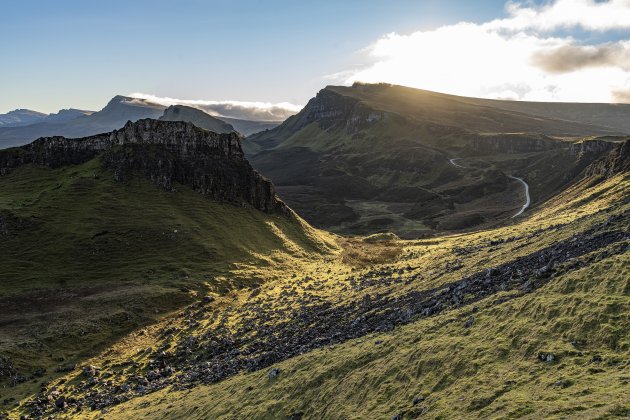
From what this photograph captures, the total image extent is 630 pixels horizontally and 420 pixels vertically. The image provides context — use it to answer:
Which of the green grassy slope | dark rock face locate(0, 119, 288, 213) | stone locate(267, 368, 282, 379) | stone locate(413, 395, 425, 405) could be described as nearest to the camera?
stone locate(413, 395, 425, 405)

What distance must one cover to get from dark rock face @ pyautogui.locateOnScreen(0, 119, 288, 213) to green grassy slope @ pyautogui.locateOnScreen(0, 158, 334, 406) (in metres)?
3.07

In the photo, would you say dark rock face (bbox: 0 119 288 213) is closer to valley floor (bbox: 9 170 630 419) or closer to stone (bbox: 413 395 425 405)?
valley floor (bbox: 9 170 630 419)

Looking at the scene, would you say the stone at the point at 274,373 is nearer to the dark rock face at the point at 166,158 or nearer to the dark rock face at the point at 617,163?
the dark rock face at the point at 166,158

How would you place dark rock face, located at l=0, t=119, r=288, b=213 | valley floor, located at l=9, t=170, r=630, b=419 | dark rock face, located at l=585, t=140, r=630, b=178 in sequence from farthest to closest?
dark rock face, located at l=585, t=140, r=630, b=178
dark rock face, located at l=0, t=119, r=288, b=213
valley floor, located at l=9, t=170, r=630, b=419

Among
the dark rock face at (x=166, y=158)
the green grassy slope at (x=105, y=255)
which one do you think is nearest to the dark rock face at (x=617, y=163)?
the green grassy slope at (x=105, y=255)

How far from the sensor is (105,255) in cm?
8119

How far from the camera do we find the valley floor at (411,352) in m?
22.4

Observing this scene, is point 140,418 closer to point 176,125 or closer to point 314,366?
point 314,366

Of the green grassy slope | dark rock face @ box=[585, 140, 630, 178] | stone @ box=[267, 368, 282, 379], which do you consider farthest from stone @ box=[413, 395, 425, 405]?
dark rock face @ box=[585, 140, 630, 178]

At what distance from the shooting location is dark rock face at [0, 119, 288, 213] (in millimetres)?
107500

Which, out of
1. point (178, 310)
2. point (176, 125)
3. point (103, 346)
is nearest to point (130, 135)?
point (176, 125)

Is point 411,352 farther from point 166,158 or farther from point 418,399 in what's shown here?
point 166,158

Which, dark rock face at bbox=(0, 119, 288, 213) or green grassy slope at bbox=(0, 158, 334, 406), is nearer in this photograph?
green grassy slope at bbox=(0, 158, 334, 406)

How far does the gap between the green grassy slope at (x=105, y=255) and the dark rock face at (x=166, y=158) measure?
307 centimetres
